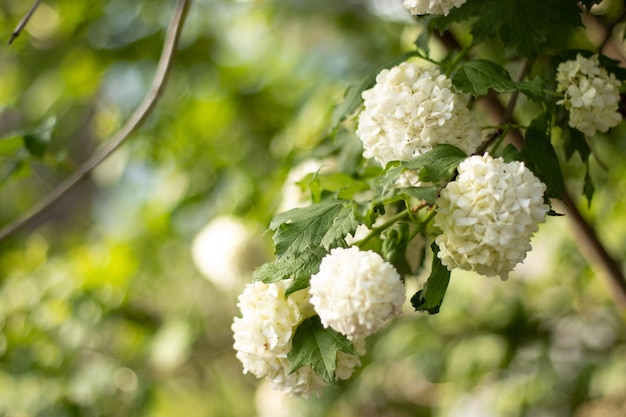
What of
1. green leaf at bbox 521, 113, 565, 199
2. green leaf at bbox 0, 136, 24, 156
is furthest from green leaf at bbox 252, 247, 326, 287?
green leaf at bbox 0, 136, 24, 156

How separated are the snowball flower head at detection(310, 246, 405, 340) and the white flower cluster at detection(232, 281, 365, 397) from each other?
0.08 metres

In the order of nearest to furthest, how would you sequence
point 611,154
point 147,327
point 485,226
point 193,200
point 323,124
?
1. point 485,226
2. point 323,124
3. point 611,154
4. point 193,200
5. point 147,327

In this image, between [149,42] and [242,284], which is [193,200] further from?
[149,42]

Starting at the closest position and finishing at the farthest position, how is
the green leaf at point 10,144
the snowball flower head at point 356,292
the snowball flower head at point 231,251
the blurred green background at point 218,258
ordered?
1. the snowball flower head at point 356,292
2. the green leaf at point 10,144
3. the snowball flower head at point 231,251
4. the blurred green background at point 218,258

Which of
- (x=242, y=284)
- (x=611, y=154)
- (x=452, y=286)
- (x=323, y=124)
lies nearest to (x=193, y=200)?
(x=242, y=284)

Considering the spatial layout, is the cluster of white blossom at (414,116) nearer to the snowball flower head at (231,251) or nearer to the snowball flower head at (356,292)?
the snowball flower head at (356,292)

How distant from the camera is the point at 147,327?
1886mm

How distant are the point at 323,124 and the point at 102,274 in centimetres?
79

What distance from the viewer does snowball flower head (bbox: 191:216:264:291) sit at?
58.6 inches

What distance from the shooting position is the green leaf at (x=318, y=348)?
2.19 feet

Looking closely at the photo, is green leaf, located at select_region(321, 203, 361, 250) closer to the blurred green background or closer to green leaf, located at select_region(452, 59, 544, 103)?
green leaf, located at select_region(452, 59, 544, 103)

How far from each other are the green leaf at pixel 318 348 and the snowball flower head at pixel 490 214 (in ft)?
0.46

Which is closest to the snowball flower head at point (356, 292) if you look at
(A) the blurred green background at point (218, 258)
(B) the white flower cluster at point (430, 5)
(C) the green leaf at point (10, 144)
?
(B) the white flower cluster at point (430, 5)

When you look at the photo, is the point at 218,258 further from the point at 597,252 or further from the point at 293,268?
the point at 293,268
